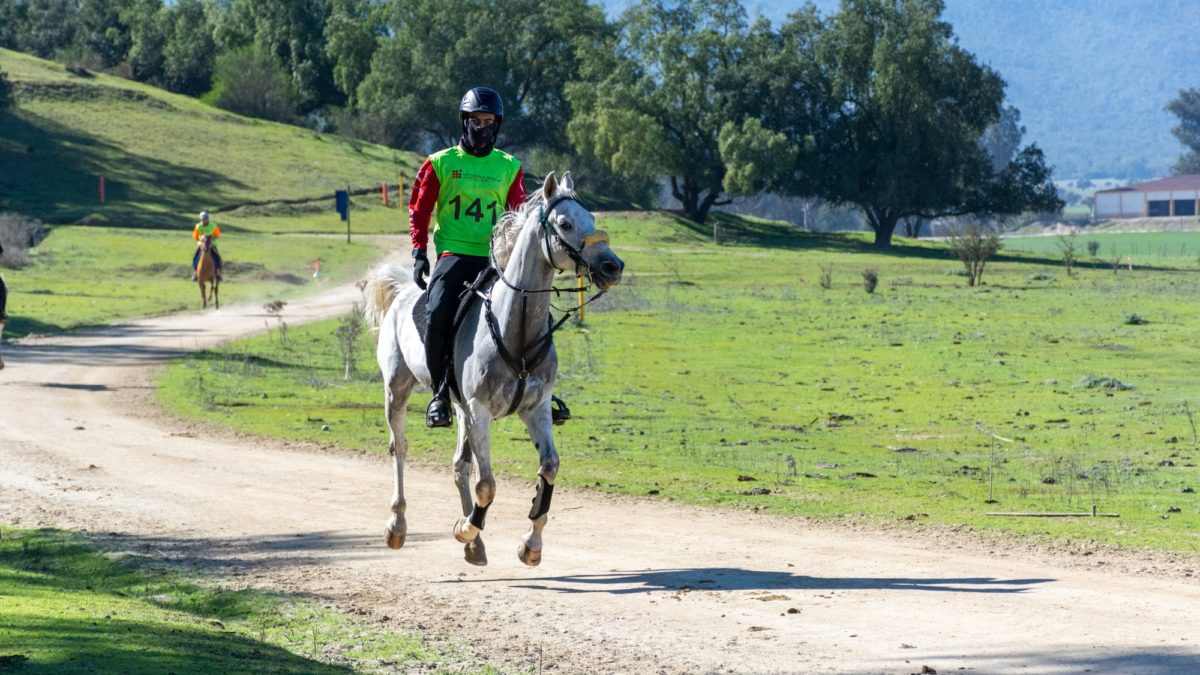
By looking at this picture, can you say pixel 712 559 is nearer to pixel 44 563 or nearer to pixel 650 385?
pixel 44 563

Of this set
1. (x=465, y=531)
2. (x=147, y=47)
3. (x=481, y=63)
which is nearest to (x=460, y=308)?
(x=465, y=531)

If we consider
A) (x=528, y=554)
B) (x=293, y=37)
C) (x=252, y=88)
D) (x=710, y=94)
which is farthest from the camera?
(x=293, y=37)

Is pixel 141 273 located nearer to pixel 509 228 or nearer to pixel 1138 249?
pixel 509 228

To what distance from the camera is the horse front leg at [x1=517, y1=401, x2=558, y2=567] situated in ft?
42.9

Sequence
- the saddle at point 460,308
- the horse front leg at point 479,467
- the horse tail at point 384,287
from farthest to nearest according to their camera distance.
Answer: the horse tail at point 384,287 < the saddle at point 460,308 < the horse front leg at point 479,467

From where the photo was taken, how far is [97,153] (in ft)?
304

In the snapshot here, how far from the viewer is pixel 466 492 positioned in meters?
14.3

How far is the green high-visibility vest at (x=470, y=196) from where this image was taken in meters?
14.0

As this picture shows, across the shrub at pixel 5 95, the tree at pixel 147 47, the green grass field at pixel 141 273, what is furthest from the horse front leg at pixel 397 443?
the tree at pixel 147 47

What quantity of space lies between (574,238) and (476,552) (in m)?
3.09

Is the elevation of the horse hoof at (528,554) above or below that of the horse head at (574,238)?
below

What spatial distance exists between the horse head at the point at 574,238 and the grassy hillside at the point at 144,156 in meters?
66.3

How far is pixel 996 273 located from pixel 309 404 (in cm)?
5169

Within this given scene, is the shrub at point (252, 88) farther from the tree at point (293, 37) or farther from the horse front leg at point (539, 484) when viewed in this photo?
the horse front leg at point (539, 484)
